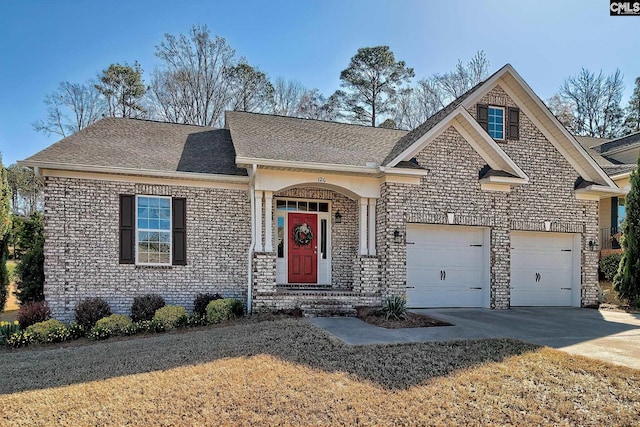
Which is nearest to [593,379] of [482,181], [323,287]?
[482,181]

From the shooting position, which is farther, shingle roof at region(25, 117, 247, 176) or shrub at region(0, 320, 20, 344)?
shingle roof at region(25, 117, 247, 176)

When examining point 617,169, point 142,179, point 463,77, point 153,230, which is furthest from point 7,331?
point 463,77

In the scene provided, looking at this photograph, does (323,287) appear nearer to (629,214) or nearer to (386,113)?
(629,214)

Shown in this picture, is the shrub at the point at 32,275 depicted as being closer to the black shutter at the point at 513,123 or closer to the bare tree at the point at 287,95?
the black shutter at the point at 513,123

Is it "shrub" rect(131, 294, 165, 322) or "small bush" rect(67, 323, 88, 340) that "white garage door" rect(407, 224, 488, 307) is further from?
"small bush" rect(67, 323, 88, 340)

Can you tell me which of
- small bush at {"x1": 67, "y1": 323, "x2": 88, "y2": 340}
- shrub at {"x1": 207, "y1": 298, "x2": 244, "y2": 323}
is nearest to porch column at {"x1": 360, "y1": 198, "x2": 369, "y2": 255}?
shrub at {"x1": 207, "y1": 298, "x2": 244, "y2": 323}

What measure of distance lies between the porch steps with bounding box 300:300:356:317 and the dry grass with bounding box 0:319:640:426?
9.85 feet

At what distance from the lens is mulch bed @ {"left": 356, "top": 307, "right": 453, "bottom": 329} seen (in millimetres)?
8422

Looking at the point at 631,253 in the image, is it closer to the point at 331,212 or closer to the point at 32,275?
the point at 331,212

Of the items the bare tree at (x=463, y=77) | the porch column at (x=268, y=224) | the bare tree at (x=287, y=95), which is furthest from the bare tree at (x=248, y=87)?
the porch column at (x=268, y=224)

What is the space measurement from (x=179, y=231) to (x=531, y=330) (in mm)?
8095

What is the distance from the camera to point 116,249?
10180 mm

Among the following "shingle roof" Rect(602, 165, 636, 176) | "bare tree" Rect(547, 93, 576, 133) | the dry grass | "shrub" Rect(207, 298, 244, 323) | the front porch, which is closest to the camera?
the dry grass

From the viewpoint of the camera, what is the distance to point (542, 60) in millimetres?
14852
